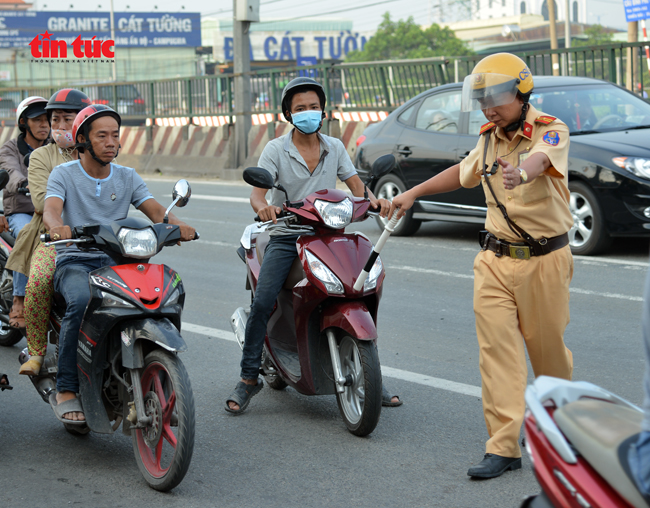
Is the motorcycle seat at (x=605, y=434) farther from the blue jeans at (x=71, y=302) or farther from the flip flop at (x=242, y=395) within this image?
the flip flop at (x=242, y=395)

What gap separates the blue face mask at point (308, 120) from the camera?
190 inches

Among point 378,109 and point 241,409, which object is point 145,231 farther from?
point 378,109

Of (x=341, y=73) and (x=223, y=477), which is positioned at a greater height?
(x=341, y=73)

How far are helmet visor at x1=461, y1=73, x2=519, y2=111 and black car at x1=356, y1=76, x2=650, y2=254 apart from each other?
16.6ft

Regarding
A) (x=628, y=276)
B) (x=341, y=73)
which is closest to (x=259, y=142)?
(x=341, y=73)

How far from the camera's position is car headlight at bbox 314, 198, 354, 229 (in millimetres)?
4457

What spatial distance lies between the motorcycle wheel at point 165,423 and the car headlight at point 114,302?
9.8 inches

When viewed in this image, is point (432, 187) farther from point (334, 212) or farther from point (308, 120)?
point (308, 120)

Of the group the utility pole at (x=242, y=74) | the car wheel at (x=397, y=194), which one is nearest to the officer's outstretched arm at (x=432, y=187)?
the car wheel at (x=397, y=194)

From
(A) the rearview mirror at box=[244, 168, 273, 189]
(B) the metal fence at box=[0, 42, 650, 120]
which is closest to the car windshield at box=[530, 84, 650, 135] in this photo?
(B) the metal fence at box=[0, 42, 650, 120]

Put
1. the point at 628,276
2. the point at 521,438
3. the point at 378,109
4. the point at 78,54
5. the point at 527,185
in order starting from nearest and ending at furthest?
the point at 527,185 < the point at 521,438 < the point at 628,276 < the point at 378,109 < the point at 78,54

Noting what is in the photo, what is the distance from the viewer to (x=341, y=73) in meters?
18.3

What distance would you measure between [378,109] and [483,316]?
13.9 m

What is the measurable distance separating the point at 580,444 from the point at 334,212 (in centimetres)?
245
